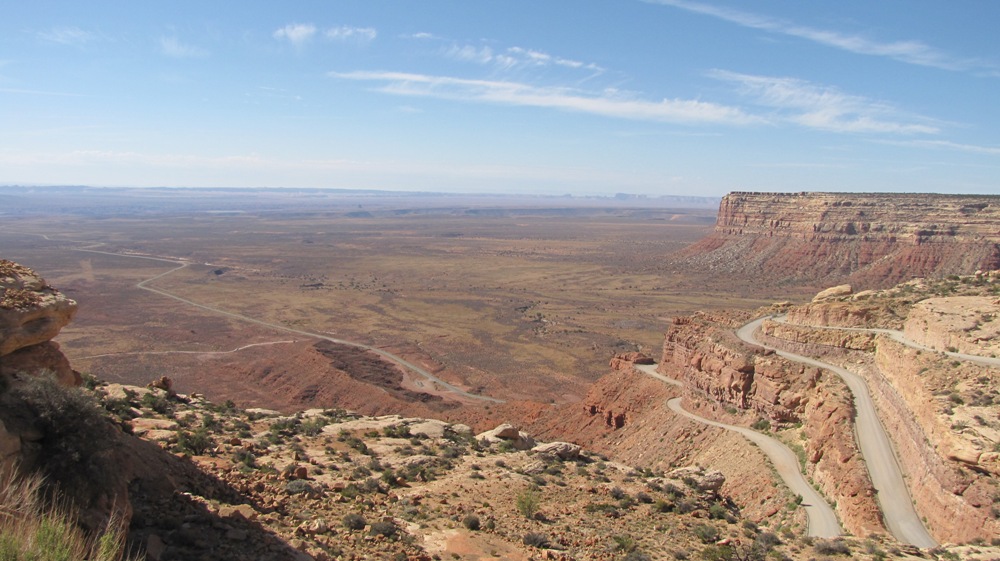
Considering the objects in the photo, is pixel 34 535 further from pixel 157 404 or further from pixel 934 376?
pixel 934 376

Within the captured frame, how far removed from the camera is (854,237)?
112312 millimetres

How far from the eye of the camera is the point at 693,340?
38.1m

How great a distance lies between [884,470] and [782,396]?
7877mm

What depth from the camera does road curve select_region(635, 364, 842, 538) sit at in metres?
20.3

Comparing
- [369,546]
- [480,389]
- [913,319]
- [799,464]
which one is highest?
[913,319]

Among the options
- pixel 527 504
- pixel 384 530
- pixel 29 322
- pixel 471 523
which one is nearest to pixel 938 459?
pixel 527 504

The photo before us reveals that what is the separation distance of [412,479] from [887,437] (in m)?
17.7

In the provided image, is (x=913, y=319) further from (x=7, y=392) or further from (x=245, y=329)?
(x=245, y=329)

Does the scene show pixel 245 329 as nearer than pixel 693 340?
No

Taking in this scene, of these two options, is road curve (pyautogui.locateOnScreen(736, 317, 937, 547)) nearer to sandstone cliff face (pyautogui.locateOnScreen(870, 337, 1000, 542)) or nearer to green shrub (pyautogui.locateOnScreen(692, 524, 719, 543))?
sandstone cliff face (pyautogui.locateOnScreen(870, 337, 1000, 542))

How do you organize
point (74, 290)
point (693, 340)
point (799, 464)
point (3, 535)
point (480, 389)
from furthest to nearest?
1. point (74, 290)
2. point (480, 389)
3. point (693, 340)
4. point (799, 464)
5. point (3, 535)

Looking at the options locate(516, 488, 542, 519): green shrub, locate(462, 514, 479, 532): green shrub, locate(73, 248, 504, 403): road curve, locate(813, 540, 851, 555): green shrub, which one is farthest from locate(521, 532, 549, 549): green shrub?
locate(73, 248, 504, 403): road curve

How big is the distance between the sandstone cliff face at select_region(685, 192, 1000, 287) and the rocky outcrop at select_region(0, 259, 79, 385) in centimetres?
10492

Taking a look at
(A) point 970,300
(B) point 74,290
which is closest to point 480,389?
(A) point 970,300
